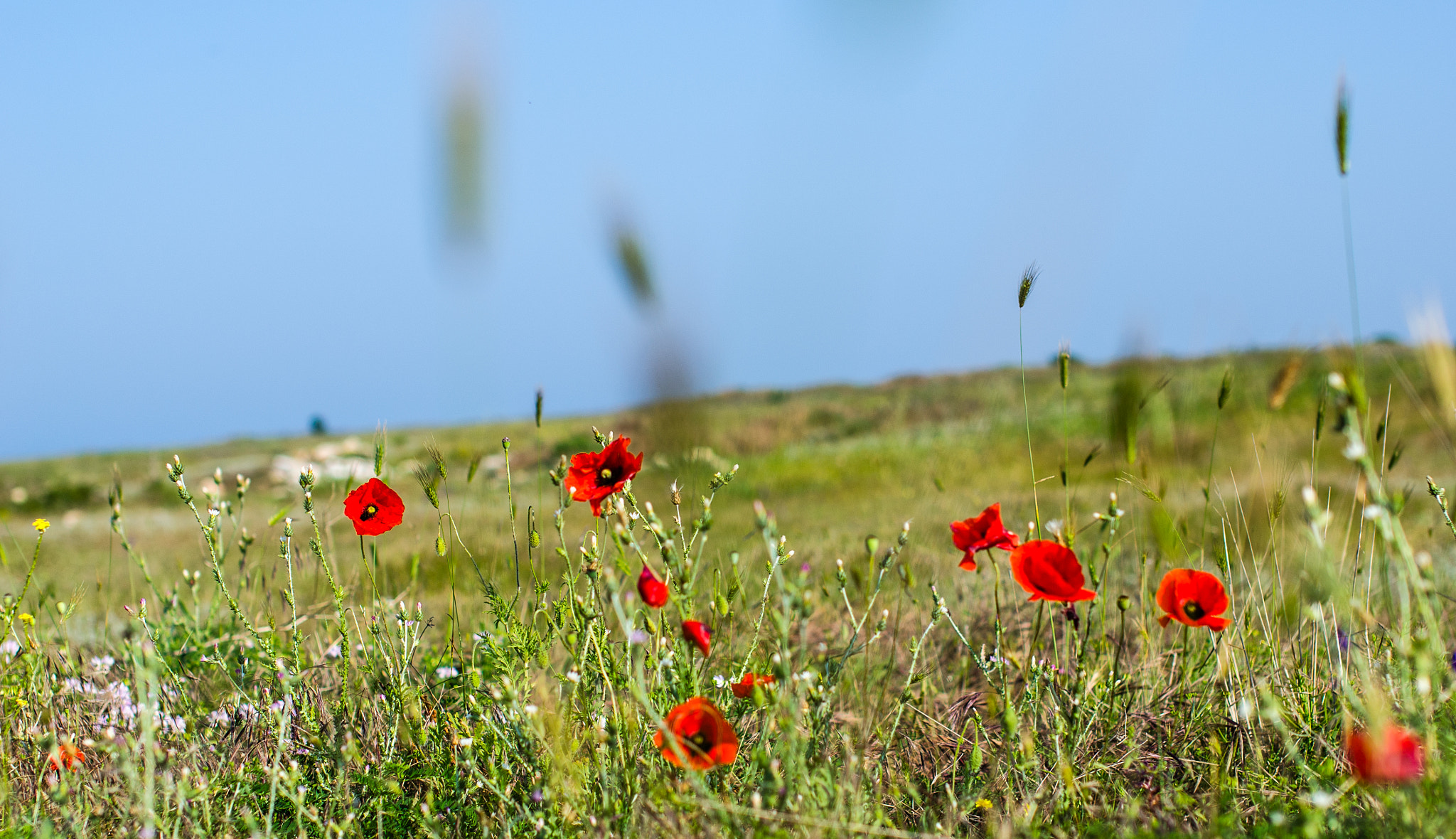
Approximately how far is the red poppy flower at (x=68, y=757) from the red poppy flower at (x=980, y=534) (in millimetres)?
1478

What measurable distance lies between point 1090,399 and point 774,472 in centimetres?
554

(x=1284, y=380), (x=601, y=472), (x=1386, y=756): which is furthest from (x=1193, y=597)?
(x=601, y=472)

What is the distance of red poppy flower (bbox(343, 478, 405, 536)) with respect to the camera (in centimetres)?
176

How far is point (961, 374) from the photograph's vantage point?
15180 millimetres

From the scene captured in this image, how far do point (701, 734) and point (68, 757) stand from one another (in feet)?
4.00

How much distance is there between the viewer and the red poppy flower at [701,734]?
137cm

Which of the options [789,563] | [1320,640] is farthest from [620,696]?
[1320,640]

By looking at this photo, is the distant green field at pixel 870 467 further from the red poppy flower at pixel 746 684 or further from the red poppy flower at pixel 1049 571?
the red poppy flower at pixel 746 684

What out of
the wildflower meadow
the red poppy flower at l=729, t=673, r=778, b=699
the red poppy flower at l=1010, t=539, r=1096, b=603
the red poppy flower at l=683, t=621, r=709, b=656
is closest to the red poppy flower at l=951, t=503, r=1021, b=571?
the wildflower meadow

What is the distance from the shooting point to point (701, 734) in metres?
1.41

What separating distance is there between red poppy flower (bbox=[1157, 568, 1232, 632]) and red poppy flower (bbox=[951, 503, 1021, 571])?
282mm

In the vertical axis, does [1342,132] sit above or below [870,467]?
above

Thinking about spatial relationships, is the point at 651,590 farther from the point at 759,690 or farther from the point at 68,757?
the point at 68,757

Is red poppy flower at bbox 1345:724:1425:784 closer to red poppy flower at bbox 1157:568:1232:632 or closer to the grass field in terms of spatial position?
the grass field
